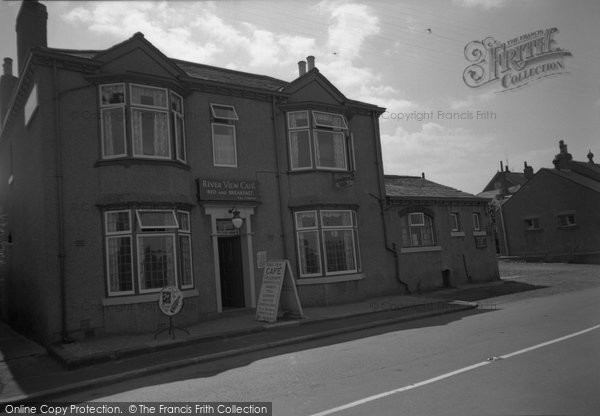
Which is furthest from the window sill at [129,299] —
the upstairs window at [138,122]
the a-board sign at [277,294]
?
the upstairs window at [138,122]

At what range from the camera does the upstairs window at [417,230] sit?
62.8 ft

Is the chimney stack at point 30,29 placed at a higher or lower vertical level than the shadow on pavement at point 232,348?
higher

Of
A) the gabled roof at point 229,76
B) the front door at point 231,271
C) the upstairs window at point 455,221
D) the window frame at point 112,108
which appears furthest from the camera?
the upstairs window at point 455,221

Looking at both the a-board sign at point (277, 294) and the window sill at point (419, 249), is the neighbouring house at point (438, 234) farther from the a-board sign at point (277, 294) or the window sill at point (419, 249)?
the a-board sign at point (277, 294)

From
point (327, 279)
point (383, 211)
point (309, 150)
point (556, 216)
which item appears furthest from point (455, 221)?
point (556, 216)

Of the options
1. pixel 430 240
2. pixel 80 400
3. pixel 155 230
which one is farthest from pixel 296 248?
pixel 80 400

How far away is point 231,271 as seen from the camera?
15.3 meters

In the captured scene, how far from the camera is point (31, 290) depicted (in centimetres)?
1352

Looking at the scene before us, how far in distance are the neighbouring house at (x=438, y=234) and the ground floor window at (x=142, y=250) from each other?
892 cm

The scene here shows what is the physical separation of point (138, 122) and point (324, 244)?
23.9 feet

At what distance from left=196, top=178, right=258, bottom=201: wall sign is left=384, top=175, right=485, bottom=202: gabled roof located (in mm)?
6110

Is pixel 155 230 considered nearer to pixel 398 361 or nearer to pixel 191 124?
pixel 191 124

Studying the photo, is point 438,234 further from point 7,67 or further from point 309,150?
point 7,67

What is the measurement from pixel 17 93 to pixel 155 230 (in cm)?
631
